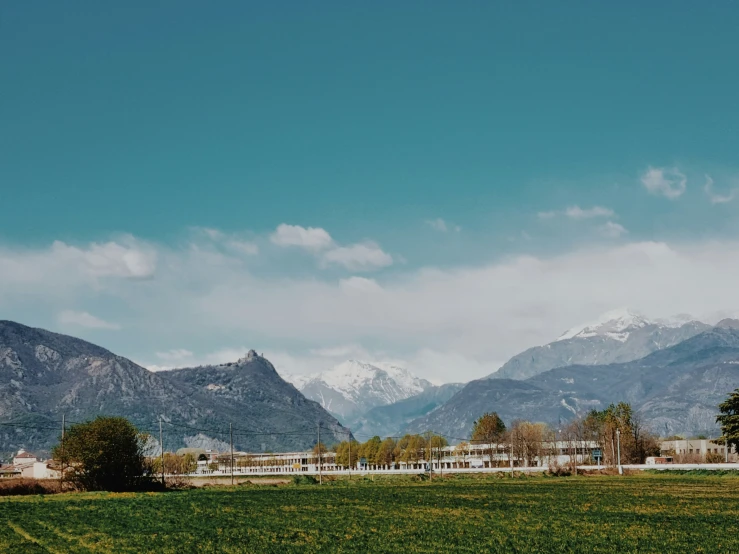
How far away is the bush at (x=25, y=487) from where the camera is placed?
339 ft

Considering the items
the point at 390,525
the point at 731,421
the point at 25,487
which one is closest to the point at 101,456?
the point at 25,487

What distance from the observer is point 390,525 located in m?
47.4

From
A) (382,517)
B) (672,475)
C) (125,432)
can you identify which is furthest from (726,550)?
(672,475)

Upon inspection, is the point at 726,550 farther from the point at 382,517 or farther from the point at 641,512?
the point at 382,517

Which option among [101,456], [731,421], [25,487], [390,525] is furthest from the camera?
[731,421]

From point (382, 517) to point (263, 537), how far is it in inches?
540

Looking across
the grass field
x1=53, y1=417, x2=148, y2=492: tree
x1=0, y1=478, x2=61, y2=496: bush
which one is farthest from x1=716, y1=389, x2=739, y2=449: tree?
x1=0, y1=478, x2=61, y2=496: bush

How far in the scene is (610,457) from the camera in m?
191

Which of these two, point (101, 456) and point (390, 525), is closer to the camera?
point (390, 525)

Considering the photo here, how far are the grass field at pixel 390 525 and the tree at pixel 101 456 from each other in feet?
116

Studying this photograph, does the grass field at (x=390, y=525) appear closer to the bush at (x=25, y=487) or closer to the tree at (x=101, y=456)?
the bush at (x=25, y=487)

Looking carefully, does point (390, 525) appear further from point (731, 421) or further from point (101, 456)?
point (731, 421)

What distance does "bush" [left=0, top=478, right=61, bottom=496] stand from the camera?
103m

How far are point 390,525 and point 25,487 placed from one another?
245 feet
